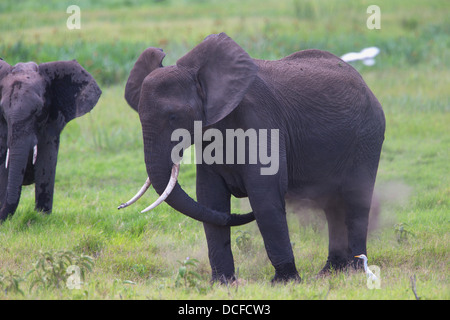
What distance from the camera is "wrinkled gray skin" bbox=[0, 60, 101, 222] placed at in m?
7.61

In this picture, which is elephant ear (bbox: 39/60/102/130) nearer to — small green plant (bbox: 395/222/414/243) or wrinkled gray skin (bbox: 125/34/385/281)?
wrinkled gray skin (bbox: 125/34/385/281)

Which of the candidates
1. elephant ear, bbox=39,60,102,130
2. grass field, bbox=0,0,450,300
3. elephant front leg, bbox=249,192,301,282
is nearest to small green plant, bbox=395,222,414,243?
grass field, bbox=0,0,450,300

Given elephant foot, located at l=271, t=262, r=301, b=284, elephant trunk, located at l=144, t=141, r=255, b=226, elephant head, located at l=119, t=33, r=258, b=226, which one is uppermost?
elephant head, located at l=119, t=33, r=258, b=226

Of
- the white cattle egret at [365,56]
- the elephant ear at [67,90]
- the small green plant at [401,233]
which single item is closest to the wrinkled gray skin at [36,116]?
the elephant ear at [67,90]

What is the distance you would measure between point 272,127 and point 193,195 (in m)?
3.75

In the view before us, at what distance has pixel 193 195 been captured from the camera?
9828 mm

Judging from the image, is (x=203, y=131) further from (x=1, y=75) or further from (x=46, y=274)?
(x=1, y=75)

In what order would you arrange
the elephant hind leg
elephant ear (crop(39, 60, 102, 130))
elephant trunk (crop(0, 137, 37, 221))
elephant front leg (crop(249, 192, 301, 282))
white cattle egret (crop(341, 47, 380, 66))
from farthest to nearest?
white cattle egret (crop(341, 47, 380, 66)), elephant ear (crop(39, 60, 102, 130)), elephant trunk (crop(0, 137, 37, 221)), the elephant hind leg, elephant front leg (crop(249, 192, 301, 282))

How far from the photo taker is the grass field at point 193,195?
5992mm

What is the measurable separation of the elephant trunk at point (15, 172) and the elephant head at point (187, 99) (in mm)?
2088

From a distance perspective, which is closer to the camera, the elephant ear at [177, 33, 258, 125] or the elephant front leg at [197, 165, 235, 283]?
the elephant ear at [177, 33, 258, 125]

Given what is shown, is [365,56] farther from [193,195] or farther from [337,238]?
[337,238]

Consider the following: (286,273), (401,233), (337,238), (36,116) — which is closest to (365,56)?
(401,233)

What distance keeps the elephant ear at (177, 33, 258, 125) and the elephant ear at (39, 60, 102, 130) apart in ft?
9.68
